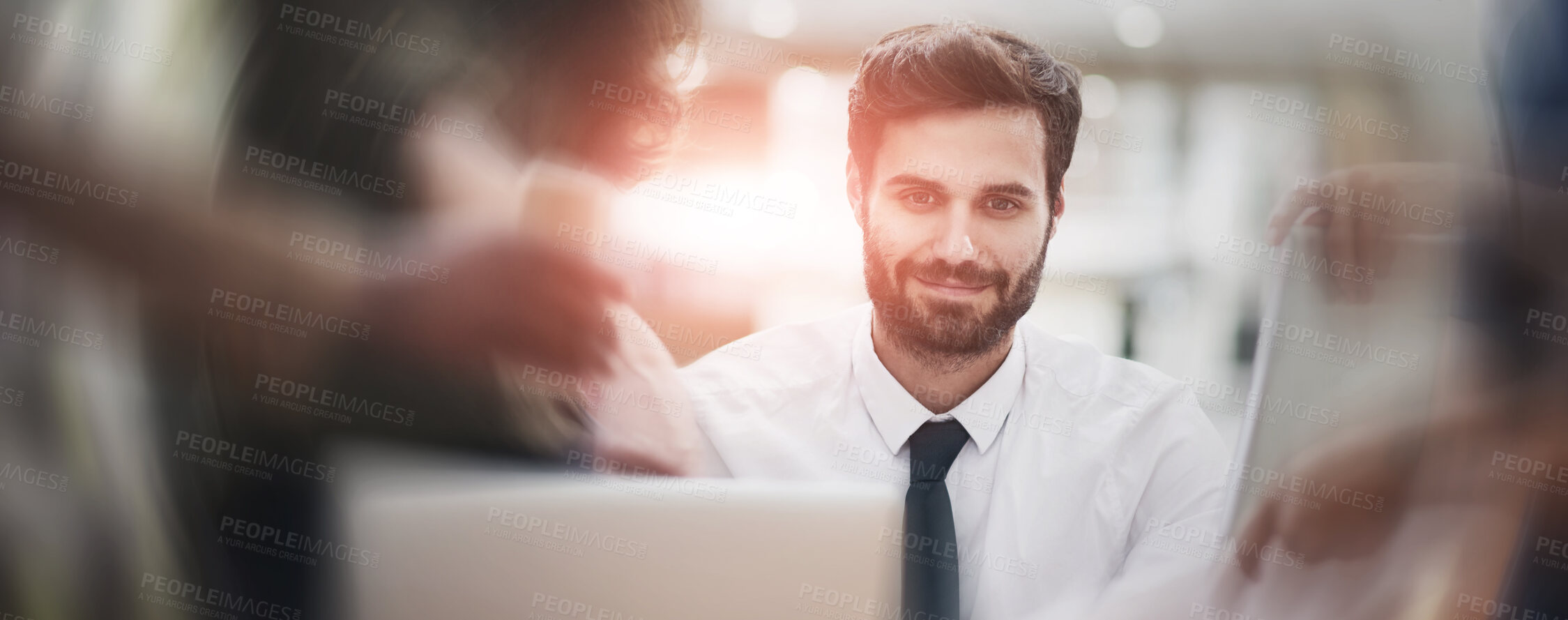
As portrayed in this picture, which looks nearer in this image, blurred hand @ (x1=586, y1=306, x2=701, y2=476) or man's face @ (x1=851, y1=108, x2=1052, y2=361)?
man's face @ (x1=851, y1=108, x2=1052, y2=361)

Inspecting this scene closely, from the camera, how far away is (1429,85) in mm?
1160

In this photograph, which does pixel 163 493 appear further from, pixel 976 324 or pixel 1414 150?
pixel 1414 150

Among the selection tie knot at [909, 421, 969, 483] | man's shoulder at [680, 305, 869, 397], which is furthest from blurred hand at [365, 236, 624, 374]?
tie knot at [909, 421, 969, 483]

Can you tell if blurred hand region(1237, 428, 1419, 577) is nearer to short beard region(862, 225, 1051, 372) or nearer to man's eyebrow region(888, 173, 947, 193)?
short beard region(862, 225, 1051, 372)

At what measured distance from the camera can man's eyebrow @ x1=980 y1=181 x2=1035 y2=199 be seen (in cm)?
104

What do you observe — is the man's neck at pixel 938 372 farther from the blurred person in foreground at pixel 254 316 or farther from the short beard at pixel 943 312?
the blurred person in foreground at pixel 254 316

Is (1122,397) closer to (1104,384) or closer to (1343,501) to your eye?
(1104,384)

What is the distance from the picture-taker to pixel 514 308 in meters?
1.20

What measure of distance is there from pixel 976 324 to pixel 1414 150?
2.48 ft

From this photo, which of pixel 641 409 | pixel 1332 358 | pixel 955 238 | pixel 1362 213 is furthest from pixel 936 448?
pixel 1362 213

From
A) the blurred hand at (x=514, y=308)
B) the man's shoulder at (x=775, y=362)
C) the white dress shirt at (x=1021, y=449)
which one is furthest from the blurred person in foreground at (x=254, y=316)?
the white dress shirt at (x=1021, y=449)

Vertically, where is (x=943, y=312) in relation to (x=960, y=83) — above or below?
below

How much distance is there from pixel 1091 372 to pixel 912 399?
0.90ft

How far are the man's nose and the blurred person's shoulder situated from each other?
0.15 metres
